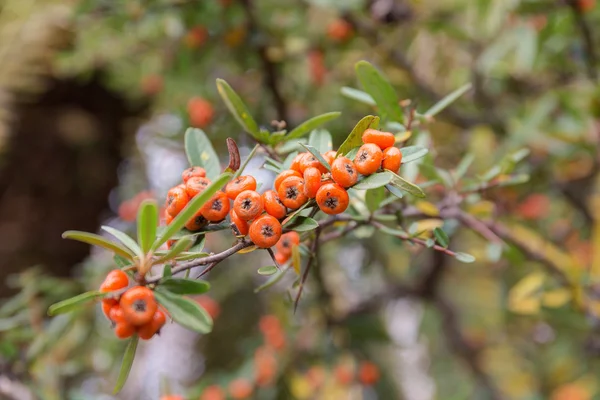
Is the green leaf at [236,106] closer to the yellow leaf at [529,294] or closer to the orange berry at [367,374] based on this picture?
the yellow leaf at [529,294]

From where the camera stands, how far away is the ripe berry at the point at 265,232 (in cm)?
45

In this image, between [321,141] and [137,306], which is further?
[321,141]

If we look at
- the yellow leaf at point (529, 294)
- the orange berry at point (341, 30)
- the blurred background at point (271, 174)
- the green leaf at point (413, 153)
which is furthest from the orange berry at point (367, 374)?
the green leaf at point (413, 153)

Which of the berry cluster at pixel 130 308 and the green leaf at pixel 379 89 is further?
the green leaf at pixel 379 89

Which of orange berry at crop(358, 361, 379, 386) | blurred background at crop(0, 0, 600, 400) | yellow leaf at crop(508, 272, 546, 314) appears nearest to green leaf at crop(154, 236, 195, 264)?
blurred background at crop(0, 0, 600, 400)

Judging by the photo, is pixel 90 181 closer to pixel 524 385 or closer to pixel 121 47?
pixel 121 47

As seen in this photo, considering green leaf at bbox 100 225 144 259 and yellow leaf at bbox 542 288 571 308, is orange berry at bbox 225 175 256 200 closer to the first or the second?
green leaf at bbox 100 225 144 259

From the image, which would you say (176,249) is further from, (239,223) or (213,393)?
(213,393)

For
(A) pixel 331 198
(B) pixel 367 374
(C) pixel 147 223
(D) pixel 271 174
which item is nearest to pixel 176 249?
(C) pixel 147 223

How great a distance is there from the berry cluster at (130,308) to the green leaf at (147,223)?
0.14 ft

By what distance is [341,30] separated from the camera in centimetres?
127

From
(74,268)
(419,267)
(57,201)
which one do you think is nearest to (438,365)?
(419,267)

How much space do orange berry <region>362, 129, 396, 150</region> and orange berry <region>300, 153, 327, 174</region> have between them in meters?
0.05

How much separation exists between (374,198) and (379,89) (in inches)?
6.0
